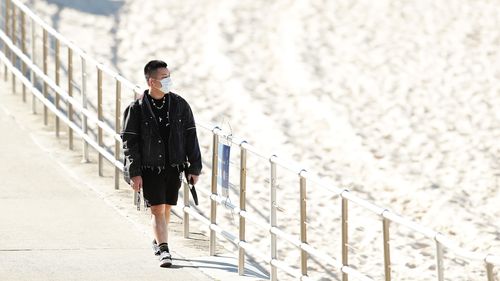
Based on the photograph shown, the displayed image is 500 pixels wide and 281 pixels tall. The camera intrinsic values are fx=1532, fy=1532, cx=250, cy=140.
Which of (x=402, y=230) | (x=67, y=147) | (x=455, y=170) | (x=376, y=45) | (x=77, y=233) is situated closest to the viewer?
(x=77, y=233)

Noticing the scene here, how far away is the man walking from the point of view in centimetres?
972

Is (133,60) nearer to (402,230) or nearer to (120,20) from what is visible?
(120,20)

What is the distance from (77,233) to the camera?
1081 cm

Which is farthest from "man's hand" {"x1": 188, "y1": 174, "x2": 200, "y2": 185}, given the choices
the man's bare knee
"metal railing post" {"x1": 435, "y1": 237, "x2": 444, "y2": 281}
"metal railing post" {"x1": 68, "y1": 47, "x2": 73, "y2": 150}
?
"metal railing post" {"x1": 68, "y1": 47, "x2": 73, "y2": 150}

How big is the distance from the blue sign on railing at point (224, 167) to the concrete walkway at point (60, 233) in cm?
57

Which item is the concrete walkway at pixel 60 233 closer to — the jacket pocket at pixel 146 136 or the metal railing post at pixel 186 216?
the metal railing post at pixel 186 216

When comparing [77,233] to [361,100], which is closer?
[77,233]

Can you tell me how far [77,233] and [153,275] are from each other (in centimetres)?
129

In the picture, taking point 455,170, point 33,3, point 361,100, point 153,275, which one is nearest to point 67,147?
point 153,275

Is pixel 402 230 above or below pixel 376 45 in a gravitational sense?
below

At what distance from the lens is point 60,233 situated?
1079 cm

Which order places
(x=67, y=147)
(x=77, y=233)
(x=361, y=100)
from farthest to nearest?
(x=361, y=100), (x=67, y=147), (x=77, y=233)

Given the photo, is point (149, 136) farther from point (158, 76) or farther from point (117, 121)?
point (117, 121)

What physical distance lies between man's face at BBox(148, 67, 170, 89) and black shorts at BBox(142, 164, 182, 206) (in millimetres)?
560
